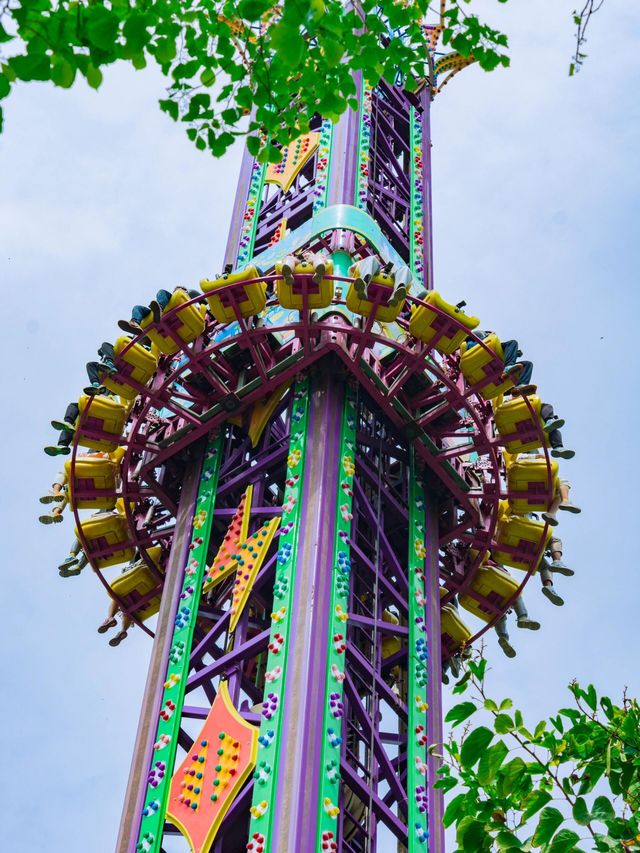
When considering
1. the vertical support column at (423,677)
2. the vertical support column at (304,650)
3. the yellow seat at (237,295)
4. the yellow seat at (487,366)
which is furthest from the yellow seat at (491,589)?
the yellow seat at (237,295)

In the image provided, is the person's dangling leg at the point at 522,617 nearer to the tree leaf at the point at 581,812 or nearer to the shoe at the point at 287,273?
the shoe at the point at 287,273

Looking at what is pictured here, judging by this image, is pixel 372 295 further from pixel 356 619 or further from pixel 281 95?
pixel 281 95

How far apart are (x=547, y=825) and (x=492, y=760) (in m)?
0.48

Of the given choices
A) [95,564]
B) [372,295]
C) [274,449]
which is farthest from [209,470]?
[372,295]

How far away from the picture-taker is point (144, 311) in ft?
56.8

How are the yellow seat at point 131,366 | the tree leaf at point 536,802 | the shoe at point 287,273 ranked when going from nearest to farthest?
the tree leaf at point 536,802
the shoe at point 287,273
the yellow seat at point 131,366

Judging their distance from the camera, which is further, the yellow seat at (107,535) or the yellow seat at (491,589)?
the yellow seat at (491,589)

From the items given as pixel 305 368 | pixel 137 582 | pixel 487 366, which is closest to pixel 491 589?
pixel 487 366

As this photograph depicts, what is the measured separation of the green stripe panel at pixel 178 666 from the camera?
48.4 ft

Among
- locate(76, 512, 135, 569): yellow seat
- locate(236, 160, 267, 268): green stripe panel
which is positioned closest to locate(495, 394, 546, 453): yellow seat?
locate(76, 512, 135, 569): yellow seat

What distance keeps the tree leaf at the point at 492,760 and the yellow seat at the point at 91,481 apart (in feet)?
40.4

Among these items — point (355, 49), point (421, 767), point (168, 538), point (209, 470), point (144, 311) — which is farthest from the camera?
point (168, 538)

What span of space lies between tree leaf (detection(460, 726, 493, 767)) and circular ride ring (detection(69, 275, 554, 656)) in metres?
10.2

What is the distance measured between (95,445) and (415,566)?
5.13m
